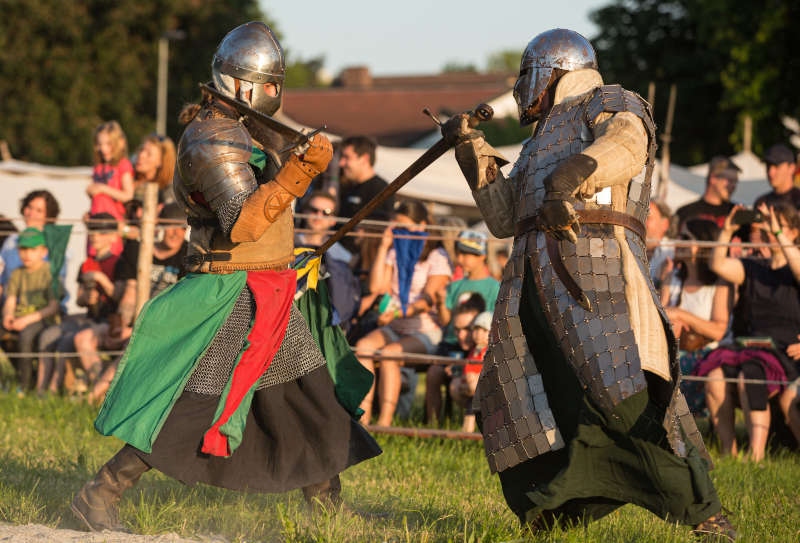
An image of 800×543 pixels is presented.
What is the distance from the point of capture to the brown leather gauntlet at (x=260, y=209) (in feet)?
12.8

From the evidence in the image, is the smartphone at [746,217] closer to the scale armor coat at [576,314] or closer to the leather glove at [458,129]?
the scale armor coat at [576,314]

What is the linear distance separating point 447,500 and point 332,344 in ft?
3.02

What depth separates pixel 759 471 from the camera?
232 inches

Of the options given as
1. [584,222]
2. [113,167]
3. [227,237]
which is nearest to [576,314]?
[584,222]

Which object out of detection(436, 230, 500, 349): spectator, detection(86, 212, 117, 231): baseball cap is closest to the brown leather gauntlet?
detection(436, 230, 500, 349): spectator

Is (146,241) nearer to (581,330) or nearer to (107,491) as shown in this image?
(107,491)

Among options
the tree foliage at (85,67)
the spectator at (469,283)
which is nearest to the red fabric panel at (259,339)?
the spectator at (469,283)

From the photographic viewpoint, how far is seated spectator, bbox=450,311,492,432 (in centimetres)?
687

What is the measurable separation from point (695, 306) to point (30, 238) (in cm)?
490

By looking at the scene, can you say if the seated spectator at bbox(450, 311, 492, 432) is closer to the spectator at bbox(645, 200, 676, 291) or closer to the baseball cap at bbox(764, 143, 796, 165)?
A: the spectator at bbox(645, 200, 676, 291)

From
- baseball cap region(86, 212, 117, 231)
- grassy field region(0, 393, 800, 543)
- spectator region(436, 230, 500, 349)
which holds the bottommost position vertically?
grassy field region(0, 393, 800, 543)

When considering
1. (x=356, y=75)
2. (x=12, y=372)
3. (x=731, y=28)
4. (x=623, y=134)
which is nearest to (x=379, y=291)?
(x=12, y=372)

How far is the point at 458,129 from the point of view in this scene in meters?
3.95

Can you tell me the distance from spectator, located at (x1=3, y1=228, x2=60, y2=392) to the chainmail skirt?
4.79 metres
